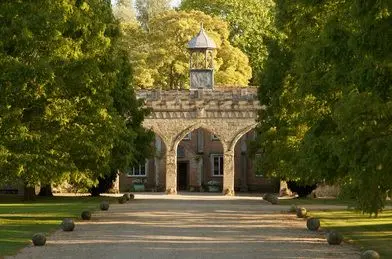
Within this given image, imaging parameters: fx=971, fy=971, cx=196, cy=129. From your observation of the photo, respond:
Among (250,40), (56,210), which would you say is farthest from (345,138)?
(250,40)

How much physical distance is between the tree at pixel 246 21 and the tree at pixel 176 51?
4058 millimetres

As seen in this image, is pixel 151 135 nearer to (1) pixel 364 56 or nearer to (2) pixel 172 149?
(2) pixel 172 149

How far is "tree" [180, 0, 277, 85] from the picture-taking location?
3137 inches

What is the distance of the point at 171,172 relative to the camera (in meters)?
63.8

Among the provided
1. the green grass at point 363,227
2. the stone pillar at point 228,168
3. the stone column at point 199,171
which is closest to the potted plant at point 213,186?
the stone column at point 199,171

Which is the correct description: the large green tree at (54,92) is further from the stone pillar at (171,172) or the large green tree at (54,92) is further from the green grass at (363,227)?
the stone pillar at (171,172)

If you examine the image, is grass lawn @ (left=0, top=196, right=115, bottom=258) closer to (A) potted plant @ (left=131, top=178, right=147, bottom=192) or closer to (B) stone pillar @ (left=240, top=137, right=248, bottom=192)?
(A) potted plant @ (left=131, top=178, right=147, bottom=192)

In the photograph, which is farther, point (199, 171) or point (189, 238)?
point (199, 171)

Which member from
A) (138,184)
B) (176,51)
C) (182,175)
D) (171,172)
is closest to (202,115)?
(171,172)

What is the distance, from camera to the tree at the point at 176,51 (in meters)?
74.1

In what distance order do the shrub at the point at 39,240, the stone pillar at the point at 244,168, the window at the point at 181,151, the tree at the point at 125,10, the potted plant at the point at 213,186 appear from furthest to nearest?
the tree at the point at 125,10 < the window at the point at 181,151 < the stone pillar at the point at 244,168 < the potted plant at the point at 213,186 < the shrub at the point at 39,240

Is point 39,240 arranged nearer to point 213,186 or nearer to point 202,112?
point 202,112

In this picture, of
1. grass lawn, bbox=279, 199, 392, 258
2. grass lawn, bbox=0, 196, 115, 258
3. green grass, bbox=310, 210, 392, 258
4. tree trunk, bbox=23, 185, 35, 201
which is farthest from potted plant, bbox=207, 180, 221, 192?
green grass, bbox=310, 210, 392, 258

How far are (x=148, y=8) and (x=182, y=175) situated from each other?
25225mm
